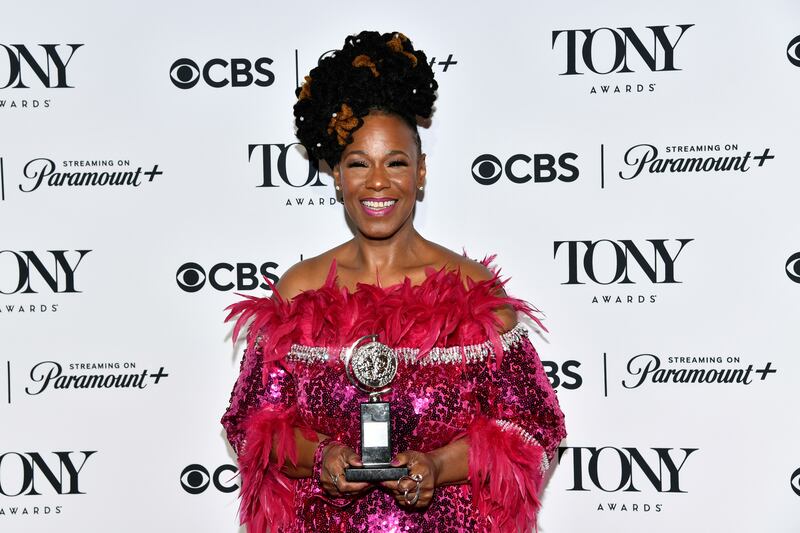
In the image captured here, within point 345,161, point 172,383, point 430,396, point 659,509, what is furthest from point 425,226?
point 659,509

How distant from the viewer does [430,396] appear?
1.77 meters

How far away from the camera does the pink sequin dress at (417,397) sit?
5.81 feet

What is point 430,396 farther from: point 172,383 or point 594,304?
point 172,383

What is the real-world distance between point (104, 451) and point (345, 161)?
43.7 inches

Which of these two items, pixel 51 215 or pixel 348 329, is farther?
pixel 51 215

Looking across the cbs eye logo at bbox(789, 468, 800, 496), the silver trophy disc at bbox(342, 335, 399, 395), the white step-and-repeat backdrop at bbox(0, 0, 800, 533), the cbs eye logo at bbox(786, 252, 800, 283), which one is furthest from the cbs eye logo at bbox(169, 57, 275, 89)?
the cbs eye logo at bbox(789, 468, 800, 496)

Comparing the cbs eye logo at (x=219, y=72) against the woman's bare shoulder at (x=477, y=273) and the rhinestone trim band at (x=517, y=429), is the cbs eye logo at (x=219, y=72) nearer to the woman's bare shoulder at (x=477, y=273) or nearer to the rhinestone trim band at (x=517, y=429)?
the woman's bare shoulder at (x=477, y=273)

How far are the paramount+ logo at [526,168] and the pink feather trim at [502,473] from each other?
0.72 meters

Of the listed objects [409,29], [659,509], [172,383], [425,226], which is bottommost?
[659,509]

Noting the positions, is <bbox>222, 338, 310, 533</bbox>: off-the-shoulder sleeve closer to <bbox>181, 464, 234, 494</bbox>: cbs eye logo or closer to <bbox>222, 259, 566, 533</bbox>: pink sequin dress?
<bbox>222, 259, 566, 533</bbox>: pink sequin dress

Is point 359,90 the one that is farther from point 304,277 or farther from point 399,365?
point 399,365

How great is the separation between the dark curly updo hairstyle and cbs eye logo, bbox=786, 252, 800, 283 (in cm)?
104

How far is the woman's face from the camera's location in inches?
71.9

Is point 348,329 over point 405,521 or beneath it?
over
